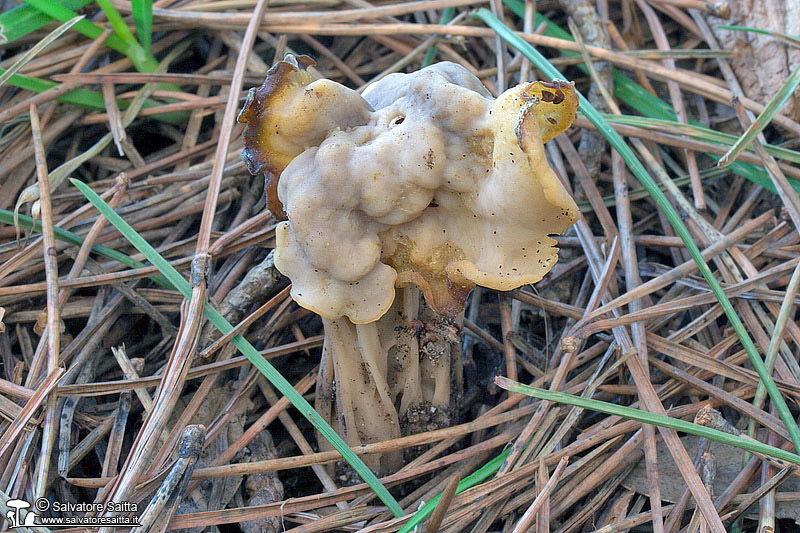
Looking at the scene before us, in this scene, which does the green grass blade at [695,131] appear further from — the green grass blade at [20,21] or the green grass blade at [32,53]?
the green grass blade at [20,21]

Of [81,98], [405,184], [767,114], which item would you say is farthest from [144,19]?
[767,114]

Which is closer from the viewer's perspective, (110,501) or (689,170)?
(110,501)

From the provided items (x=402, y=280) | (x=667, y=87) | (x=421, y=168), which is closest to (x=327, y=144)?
(x=421, y=168)

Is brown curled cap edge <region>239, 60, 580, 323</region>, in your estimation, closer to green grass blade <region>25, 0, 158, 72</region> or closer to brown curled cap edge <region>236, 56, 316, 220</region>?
brown curled cap edge <region>236, 56, 316, 220</region>

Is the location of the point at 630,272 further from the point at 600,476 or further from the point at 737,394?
the point at 600,476

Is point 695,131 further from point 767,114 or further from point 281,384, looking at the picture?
point 281,384

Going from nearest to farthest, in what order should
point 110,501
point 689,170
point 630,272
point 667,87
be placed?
point 110,501 → point 630,272 → point 689,170 → point 667,87

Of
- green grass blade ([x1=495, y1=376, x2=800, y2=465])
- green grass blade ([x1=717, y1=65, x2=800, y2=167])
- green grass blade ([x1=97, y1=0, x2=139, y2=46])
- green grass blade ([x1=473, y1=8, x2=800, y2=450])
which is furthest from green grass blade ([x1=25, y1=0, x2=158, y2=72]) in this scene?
green grass blade ([x1=717, y1=65, x2=800, y2=167])
